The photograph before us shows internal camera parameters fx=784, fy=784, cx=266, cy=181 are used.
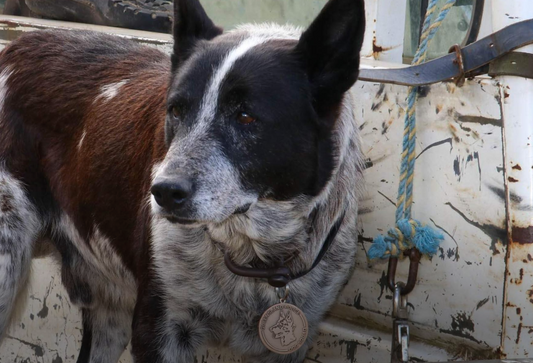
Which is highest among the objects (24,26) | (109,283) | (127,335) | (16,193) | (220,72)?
(24,26)

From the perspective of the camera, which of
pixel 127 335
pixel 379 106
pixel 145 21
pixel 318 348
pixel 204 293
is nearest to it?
pixel 204 293

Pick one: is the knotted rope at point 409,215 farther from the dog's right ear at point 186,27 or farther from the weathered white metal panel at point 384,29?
the dog's right ear at point 186,27

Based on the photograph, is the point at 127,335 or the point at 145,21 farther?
the point at 145,21

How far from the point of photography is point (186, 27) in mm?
2814

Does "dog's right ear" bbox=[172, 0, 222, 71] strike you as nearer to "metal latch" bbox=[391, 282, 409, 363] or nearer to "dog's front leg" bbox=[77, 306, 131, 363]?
"metal latch" bbox=[391, 282, 409, 363]

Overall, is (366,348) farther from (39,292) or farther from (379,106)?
(39,292)

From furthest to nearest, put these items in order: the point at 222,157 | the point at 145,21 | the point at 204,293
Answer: the point at 145,21, the point at 204,293, the point at 222,157

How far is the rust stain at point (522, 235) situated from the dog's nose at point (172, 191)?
111 centimetres

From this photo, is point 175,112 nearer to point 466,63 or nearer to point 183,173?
point 183,173

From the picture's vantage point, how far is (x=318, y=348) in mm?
3383

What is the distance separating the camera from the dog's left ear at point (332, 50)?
2.46 metres

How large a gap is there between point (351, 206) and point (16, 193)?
1397 millimetres

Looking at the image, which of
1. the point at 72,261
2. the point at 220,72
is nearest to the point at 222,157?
the point at 220,72

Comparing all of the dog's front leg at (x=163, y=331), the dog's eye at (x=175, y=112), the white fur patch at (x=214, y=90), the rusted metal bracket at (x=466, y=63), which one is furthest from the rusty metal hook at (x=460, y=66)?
the dog's front leg at (x=163, y=331)
